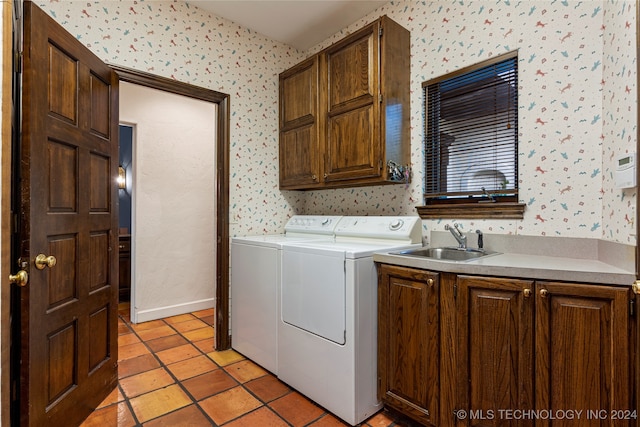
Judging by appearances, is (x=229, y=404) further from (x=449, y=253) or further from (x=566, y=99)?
(x=566, y=99)

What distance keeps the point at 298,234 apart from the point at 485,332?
72.9 inches

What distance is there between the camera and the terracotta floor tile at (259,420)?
175 centimetres

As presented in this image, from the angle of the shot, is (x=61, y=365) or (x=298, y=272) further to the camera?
(x=298, y=272)

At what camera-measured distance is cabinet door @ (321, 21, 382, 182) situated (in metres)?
2.20

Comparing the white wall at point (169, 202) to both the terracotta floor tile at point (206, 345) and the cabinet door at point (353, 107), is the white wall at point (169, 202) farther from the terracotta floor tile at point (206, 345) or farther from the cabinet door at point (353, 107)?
the cabinet door at point (353, 107)

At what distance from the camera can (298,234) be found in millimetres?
2992

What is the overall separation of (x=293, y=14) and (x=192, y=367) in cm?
296

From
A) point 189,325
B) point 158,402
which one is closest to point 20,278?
point 158,402

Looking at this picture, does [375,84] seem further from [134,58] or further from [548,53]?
[134,58]

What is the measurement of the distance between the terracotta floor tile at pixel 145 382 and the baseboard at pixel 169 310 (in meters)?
1.19

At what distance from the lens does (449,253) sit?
209cm

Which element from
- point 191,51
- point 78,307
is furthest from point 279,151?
point 78,307

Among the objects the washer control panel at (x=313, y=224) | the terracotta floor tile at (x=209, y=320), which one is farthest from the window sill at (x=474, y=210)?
the terracotta floor tile at (x=209, y=320)

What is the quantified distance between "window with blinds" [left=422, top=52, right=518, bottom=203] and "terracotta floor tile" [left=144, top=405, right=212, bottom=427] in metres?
1.99
